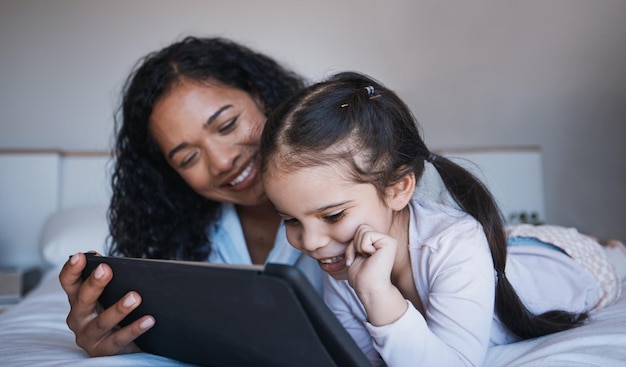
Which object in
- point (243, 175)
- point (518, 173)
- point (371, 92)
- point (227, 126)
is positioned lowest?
point (518, 173)

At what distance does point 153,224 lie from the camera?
5.60 ft

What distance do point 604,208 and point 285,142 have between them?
2109 millimetres

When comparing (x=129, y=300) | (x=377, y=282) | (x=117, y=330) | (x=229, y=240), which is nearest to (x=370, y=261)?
(x=377, y=282)

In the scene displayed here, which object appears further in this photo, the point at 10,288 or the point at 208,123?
the point at 10,288

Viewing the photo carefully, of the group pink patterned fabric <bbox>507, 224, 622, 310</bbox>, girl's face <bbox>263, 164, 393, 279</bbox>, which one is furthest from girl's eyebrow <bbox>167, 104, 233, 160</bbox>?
pink patterned fabric <bbox>507, 224, 622, 310</bbox>

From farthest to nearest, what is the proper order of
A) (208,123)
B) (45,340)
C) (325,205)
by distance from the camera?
(208,123)
(45,340)
(325,205)

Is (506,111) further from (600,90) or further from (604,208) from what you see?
(604,208)

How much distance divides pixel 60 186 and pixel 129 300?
6.99 ft

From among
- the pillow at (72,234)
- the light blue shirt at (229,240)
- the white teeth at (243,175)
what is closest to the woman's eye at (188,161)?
the white teeth at (243,175)

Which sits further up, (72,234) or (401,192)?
(401,192)

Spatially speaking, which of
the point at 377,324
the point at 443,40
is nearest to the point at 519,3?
the point at 443,40

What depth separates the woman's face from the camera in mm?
1422

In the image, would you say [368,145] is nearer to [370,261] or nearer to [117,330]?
[370,261]

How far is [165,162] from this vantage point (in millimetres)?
1696
